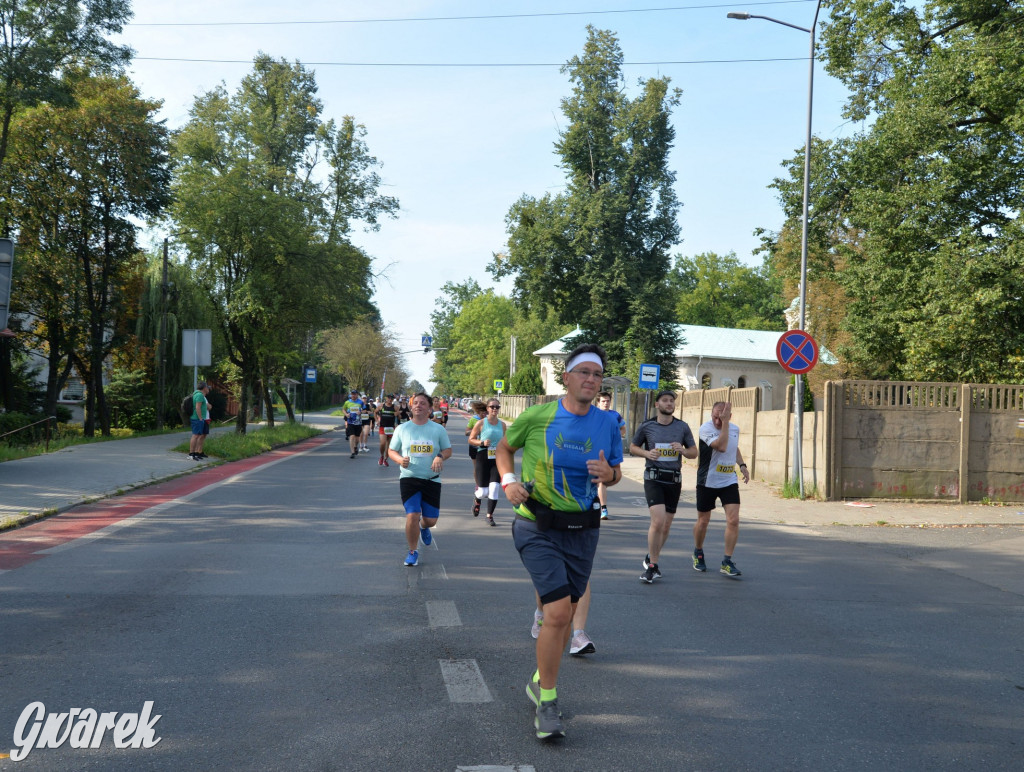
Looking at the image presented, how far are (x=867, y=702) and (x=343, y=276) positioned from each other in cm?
2814

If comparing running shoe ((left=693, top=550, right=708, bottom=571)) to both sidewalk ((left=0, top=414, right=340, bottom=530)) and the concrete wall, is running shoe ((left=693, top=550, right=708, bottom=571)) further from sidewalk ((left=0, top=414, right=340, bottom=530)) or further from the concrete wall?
sidewalk ((left=0, top=414, right=340, bottom=530))

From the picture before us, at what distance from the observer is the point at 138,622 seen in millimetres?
6293

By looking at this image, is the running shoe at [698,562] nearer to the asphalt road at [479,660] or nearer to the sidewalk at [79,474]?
the asphalt road at [479,660]

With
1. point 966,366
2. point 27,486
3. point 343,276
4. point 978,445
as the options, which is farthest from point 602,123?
point 27,486

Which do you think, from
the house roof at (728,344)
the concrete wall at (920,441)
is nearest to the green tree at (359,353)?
the house roof at (728,344)

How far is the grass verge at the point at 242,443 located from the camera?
23.0m

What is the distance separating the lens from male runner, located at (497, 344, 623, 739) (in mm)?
4613

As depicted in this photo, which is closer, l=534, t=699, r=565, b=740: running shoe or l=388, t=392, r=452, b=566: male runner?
l=534, t=699, r=565, b=740: running shoe

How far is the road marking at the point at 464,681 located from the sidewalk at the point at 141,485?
7.79 metres

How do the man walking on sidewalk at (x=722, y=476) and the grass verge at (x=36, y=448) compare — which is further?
the grass verge at (x=36, y=448)

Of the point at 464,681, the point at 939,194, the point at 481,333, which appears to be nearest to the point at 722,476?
the point at 464,681

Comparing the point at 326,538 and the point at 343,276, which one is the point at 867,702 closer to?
the point at 326,538

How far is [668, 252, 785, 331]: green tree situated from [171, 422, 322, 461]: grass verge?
206 feet

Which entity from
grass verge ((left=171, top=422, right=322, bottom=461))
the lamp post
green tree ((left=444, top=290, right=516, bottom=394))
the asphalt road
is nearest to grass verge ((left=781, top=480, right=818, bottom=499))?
the lamp post
